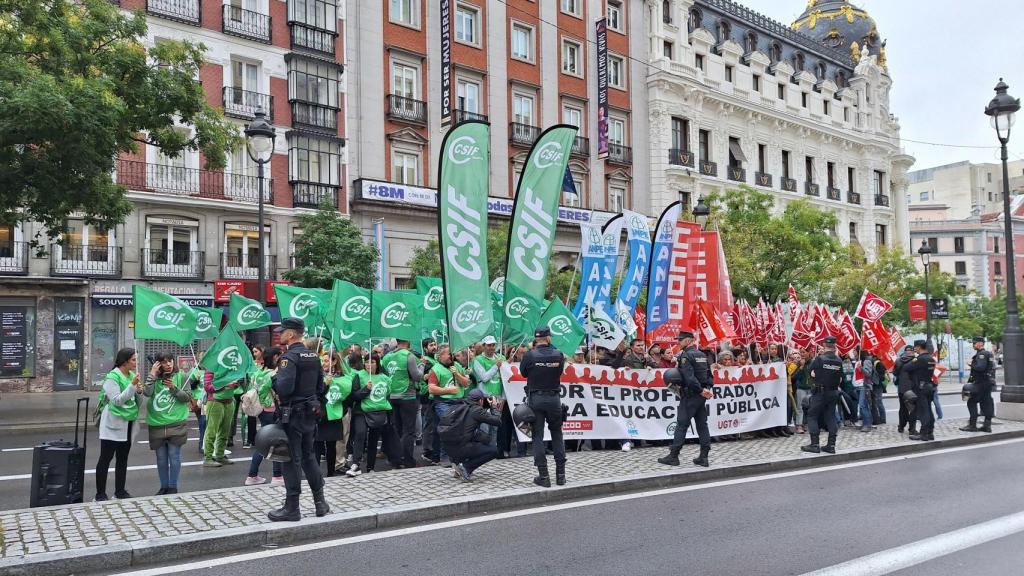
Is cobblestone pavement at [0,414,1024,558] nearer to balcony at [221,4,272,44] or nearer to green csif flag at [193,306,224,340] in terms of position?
green csif flag at [193,306,224,340]

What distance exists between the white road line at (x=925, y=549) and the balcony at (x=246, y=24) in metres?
28.2

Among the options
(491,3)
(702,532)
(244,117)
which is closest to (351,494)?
(702,532)

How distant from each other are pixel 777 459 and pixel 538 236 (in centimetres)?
445

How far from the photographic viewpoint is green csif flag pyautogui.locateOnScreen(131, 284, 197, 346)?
10.0 m

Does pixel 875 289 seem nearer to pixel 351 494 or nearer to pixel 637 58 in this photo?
pixel 637 58

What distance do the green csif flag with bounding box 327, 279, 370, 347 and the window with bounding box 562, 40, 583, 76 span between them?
92.3 feet

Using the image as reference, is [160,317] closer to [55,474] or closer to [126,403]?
[126,403]

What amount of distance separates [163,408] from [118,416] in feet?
1.42

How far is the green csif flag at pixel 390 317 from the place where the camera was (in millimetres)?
12156

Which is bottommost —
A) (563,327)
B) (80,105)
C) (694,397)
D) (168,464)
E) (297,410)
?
(168,464)

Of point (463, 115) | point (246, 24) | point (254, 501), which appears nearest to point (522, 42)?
point (463, 115)

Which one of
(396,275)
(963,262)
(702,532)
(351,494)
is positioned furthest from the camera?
(963,262)

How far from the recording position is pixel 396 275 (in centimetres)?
3175

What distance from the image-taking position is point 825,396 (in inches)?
446
